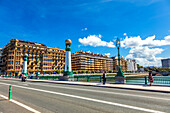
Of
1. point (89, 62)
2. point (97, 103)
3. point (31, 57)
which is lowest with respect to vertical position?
point (97, 103)

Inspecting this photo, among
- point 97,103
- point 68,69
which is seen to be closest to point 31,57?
point 68,69

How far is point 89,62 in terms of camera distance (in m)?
122

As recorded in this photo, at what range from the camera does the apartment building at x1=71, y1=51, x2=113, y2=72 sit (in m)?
112

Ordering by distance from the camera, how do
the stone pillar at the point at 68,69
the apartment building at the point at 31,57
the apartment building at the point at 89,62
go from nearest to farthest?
the stone pillar at the point at 68,69 → the apartment building at the point at 31,57 → the apartment building at the point at 89,62

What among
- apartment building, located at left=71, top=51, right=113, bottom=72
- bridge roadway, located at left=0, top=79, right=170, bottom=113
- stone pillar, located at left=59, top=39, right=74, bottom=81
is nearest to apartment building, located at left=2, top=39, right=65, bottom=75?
apartment building, located at left=71, top=51, right=113, bottom=72

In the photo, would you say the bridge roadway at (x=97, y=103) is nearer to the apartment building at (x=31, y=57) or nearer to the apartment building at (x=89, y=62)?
the apartment building at (x=31, y=57)

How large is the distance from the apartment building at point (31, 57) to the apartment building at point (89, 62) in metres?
22.7

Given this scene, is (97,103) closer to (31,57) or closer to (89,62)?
(31,57)

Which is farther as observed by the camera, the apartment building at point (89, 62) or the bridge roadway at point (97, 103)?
the apartment building at point (89, 62)

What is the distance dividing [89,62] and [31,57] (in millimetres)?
60499

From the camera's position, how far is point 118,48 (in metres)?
17.5

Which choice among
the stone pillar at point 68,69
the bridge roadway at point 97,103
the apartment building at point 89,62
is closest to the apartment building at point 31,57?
the apartment building at point 89,62

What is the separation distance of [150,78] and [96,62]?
388ft

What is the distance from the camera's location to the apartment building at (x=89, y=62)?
367ft
